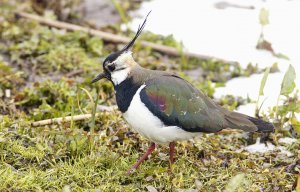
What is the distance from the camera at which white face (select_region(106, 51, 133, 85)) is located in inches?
183

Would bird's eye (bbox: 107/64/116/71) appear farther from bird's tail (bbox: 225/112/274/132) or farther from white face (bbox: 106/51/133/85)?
bird's tail (bbox: 225/112/274/132)

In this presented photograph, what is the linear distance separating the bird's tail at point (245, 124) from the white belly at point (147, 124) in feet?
1.47

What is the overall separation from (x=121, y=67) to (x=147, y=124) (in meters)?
0.54

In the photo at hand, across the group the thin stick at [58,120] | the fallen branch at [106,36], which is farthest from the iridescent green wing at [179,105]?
the fallen branch at [106,36]

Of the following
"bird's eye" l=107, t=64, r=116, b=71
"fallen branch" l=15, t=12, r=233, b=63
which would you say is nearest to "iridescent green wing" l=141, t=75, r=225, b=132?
"bird's eye" l=107, t=64, r=116, b=71

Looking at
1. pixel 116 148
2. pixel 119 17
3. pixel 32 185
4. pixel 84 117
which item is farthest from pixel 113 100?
pixel 119 17

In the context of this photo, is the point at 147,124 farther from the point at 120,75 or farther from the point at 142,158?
the point at 120,75

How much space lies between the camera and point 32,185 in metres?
4.25

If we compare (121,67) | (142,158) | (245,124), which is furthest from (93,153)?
(245,124)

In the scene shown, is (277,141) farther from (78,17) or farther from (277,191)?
(78,17)

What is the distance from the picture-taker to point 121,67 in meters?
4.67

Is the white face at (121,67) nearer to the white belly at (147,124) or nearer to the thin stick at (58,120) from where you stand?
the white belly at (147,124)

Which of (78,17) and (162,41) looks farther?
(78,17)

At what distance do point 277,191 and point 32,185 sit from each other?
1.78m
